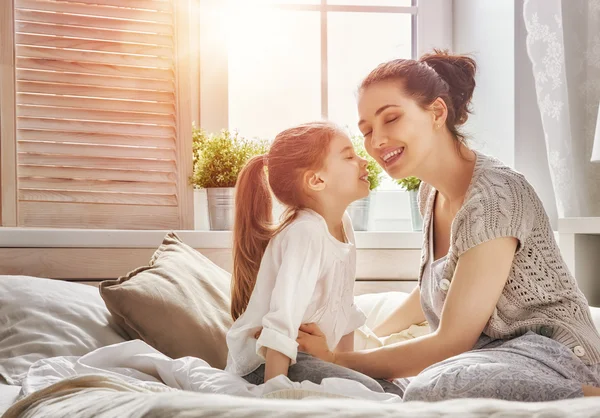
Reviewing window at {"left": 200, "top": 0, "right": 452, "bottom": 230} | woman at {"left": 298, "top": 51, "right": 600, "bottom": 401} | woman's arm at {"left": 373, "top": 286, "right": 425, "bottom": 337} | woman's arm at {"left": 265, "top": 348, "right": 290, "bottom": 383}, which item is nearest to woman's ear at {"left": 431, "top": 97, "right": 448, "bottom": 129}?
woman at {"left": 298, "top": 51, "right": 600, "bottom": 401}

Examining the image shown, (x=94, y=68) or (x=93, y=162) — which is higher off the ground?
(x=94, y=68)

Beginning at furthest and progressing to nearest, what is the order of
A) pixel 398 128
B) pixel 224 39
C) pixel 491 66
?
pixel 224 39 → pixel 491 66 → pixel 398 128

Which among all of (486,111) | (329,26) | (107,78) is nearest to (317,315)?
(107,78)

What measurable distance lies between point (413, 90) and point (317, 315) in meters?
0.50

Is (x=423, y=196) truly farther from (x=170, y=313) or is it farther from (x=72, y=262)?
(x=72, y=262)

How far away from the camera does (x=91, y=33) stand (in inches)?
87.6

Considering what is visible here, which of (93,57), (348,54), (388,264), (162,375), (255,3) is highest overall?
(255,3)

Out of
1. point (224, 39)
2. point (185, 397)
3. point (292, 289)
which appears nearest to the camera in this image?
point (185, 397)

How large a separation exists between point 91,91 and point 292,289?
1209 millimetres

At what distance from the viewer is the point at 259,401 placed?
36 centimetres

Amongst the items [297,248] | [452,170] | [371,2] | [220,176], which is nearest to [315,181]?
[297,248]

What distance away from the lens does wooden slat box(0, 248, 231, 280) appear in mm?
2047

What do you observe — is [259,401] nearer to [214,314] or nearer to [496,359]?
[496,359]

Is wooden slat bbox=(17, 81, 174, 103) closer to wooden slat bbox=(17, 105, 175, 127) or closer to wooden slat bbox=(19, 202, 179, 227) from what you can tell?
wooden slat bbox=(17, 105, 175, 127)
